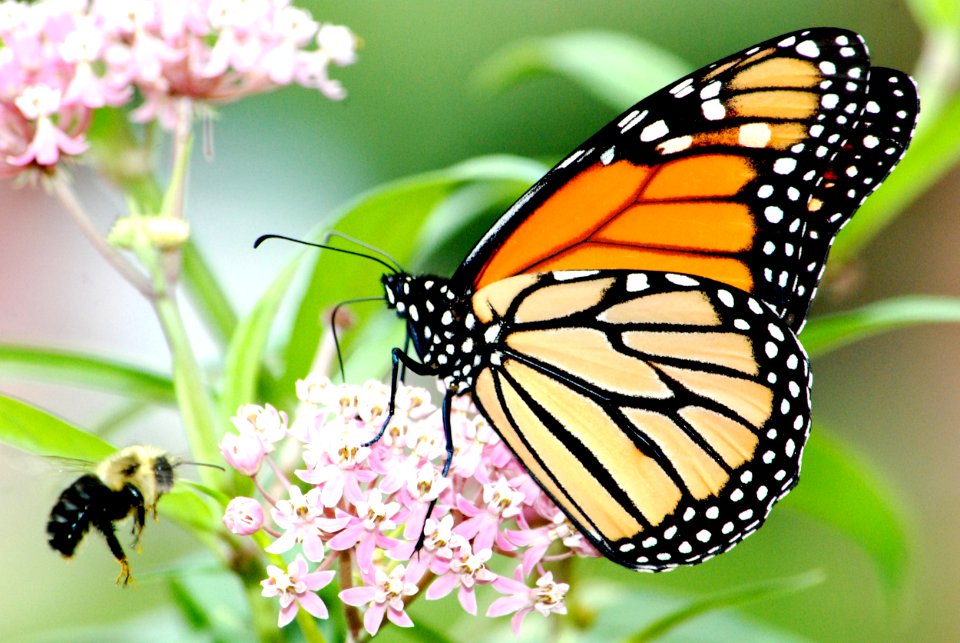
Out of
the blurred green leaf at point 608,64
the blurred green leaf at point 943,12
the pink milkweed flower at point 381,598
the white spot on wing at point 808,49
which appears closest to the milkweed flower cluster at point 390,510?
the pink milkweed flower at point 381,598

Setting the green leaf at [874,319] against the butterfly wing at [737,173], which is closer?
the butterfly wing at [737,173]

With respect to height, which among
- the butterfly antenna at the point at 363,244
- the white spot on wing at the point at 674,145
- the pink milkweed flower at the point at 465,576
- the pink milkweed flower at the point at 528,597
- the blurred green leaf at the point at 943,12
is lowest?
the pink milkweed flower at the point at 528,597

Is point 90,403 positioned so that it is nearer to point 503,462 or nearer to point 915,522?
point 503,462

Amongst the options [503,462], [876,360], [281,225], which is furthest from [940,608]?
[503,462]

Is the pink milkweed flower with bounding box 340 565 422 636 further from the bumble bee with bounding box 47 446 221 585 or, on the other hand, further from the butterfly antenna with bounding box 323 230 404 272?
the butterfly antenna with bounding box 323 230 404 272

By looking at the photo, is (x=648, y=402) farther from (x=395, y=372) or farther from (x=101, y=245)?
(x=101, y=245)

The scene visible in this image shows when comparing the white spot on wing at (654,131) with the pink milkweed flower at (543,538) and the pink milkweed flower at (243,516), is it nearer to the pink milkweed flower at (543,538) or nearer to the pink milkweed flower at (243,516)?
the pink milkweed flower at (543,538)

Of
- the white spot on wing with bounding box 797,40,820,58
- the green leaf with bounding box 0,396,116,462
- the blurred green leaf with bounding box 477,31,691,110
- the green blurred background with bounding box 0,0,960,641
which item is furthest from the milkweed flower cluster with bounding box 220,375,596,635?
the green blurred background with bounding box 0,0,960,641
